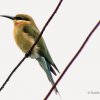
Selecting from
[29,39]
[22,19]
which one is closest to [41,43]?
[29,39]

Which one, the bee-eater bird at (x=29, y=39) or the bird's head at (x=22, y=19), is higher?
the bird's head at (x=22, y=19)

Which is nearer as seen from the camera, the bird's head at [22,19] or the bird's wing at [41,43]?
the bird's wing at [41,43]

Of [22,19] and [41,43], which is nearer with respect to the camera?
[41,43]

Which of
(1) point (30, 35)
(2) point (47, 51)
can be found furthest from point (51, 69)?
(1) point (30, 35)

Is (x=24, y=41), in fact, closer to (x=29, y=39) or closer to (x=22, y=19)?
(x=29, y=39)

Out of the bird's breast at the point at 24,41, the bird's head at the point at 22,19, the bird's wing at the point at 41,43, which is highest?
the bird's head at the point at 22,19

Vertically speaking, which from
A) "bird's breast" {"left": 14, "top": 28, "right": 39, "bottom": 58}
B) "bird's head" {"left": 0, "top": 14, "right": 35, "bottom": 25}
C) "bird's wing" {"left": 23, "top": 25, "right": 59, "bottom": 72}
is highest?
"bird's head" {"left": 0, "top": 14, "right": 35, "bottom": 25}

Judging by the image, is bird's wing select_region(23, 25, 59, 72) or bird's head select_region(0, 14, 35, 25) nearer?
bird's wing select_region(23, 25, 59, 72)
